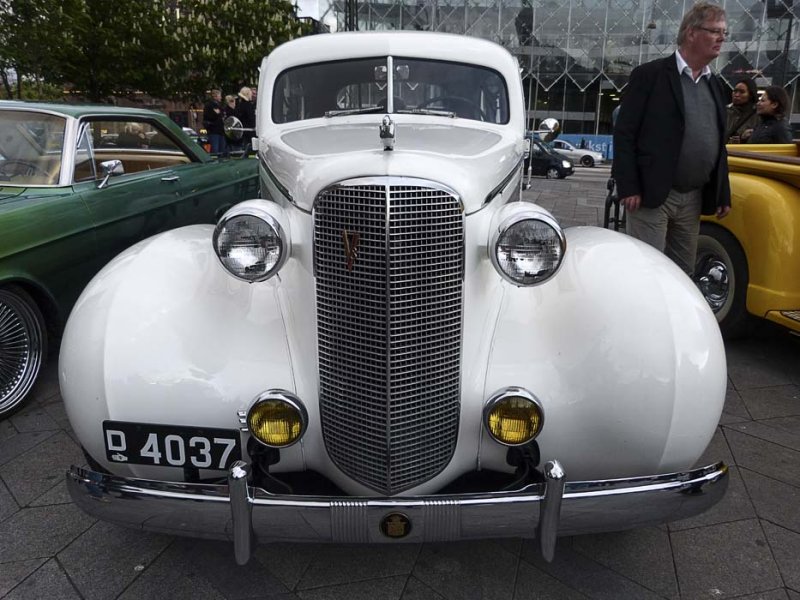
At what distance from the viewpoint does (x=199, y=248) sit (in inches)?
103

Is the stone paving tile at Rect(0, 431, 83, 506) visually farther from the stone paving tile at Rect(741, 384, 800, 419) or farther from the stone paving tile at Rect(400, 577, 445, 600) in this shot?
the stone paving tile at Rect(741, 384, 800, 419)

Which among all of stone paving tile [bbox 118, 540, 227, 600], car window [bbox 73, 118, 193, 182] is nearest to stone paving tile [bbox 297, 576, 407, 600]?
stone paving tile [bbox 118, 540, 227, 600]

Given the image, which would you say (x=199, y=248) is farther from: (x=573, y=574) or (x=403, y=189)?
(x=573, y=574)

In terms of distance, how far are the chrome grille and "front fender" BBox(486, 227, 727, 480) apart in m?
0.26

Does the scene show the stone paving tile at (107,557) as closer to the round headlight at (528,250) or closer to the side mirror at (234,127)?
the round headlight at (528,250)

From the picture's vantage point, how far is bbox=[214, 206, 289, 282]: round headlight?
212 centimetres

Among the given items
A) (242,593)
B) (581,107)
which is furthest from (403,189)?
(581,107)

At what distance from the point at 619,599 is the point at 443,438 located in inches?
35.6

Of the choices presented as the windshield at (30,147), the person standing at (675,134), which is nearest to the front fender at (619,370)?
the person standing at (675,134)

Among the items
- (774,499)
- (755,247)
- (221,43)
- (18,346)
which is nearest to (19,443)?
(18,346)

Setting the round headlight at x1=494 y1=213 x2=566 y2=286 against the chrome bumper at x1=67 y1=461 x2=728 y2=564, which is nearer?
the chrome bumper at x1=67 y1=461 x2=728 y2=564

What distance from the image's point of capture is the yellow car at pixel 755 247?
159 inches

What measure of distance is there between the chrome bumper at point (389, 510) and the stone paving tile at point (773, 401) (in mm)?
2120

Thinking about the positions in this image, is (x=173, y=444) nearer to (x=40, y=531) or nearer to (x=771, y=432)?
(x=40, y=531)
